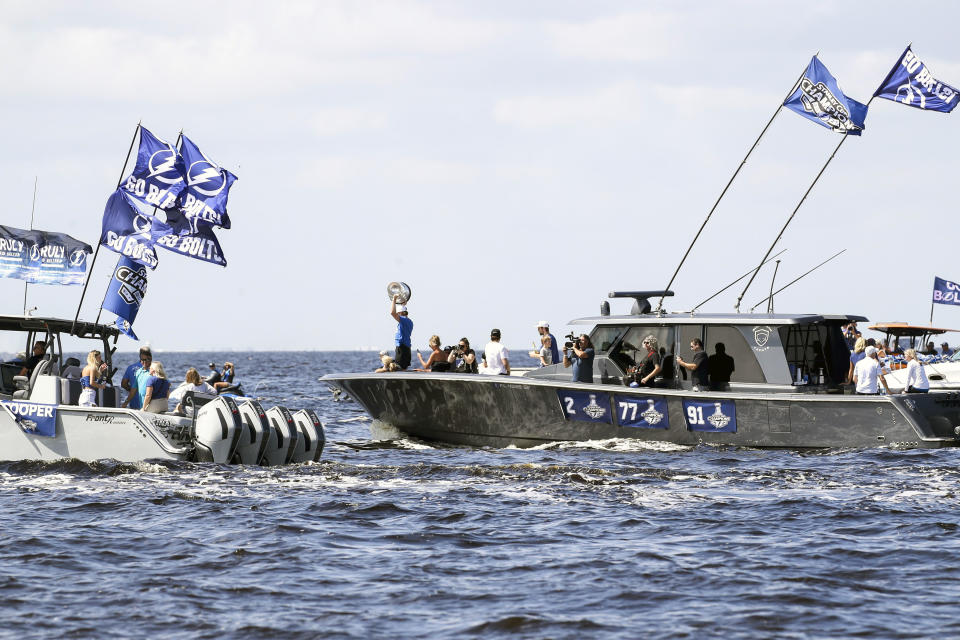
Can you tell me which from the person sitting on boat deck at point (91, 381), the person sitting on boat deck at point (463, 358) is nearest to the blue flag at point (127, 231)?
the person sitting on boat deck at point (91, 381)

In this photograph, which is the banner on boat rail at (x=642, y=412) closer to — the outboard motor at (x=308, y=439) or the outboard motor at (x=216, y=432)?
the outboard motor at (x=308, y=439)

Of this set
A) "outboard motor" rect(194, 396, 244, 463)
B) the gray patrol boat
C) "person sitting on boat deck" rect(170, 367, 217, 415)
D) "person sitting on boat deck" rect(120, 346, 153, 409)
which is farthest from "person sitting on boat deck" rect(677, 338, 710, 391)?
"person sitting on boat deck" rect(120, 346, 153, 409)

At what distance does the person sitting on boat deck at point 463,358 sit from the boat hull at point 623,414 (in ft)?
3.36

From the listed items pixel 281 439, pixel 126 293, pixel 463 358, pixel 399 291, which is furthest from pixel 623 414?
pixel 126 293

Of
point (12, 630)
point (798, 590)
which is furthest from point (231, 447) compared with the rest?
point (798, 590)

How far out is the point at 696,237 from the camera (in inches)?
762

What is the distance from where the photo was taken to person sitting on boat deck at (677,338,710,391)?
682 inches

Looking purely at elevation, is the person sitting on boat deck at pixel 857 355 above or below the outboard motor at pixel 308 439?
above

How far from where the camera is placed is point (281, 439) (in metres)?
15.5

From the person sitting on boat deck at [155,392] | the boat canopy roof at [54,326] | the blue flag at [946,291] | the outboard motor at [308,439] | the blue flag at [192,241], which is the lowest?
the outboard motor at [308,439]

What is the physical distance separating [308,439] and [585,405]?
441 centimetres

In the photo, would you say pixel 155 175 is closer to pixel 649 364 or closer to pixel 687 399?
pixel 649 364

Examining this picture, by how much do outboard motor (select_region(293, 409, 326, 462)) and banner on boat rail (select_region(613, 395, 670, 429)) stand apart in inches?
180

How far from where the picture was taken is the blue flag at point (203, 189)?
16906 mm
